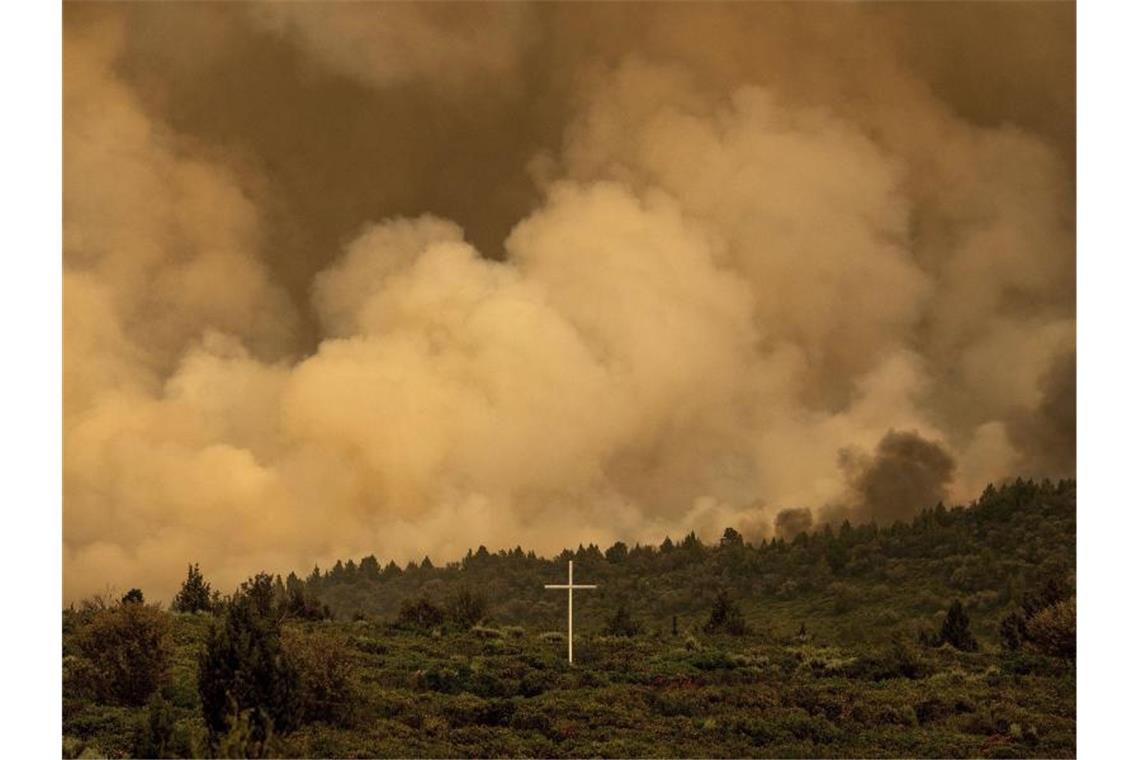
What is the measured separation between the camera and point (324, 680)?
83.1 ft

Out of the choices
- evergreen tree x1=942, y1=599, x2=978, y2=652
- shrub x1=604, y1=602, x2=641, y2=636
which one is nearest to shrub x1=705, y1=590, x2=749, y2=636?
shrub x1=604, y1=602, x2=641, y2=636

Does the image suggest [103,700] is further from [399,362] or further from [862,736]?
[862,736]

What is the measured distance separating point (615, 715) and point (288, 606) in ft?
36.2

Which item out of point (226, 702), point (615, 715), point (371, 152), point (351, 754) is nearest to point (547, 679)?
point (615, 715)

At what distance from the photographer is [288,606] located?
33438 mm

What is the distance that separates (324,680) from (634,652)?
810cm

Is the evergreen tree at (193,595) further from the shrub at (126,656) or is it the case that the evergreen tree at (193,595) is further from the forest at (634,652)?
the shrub at (126,656)

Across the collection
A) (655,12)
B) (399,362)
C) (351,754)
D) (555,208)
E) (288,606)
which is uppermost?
(655,12)

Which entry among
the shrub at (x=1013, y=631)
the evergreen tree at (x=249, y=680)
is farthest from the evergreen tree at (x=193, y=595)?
the shrub at (x=1013, y=631)

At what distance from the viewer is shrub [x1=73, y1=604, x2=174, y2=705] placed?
2645 cm

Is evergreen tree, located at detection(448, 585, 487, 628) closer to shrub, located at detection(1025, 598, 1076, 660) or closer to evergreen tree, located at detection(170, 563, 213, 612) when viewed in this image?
evergreen tree, located at detection(170, 563, 213, 612)

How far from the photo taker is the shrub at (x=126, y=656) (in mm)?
26453

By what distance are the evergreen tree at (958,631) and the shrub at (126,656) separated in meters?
18.3

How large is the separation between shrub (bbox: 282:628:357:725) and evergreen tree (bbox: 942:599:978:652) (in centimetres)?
1519
